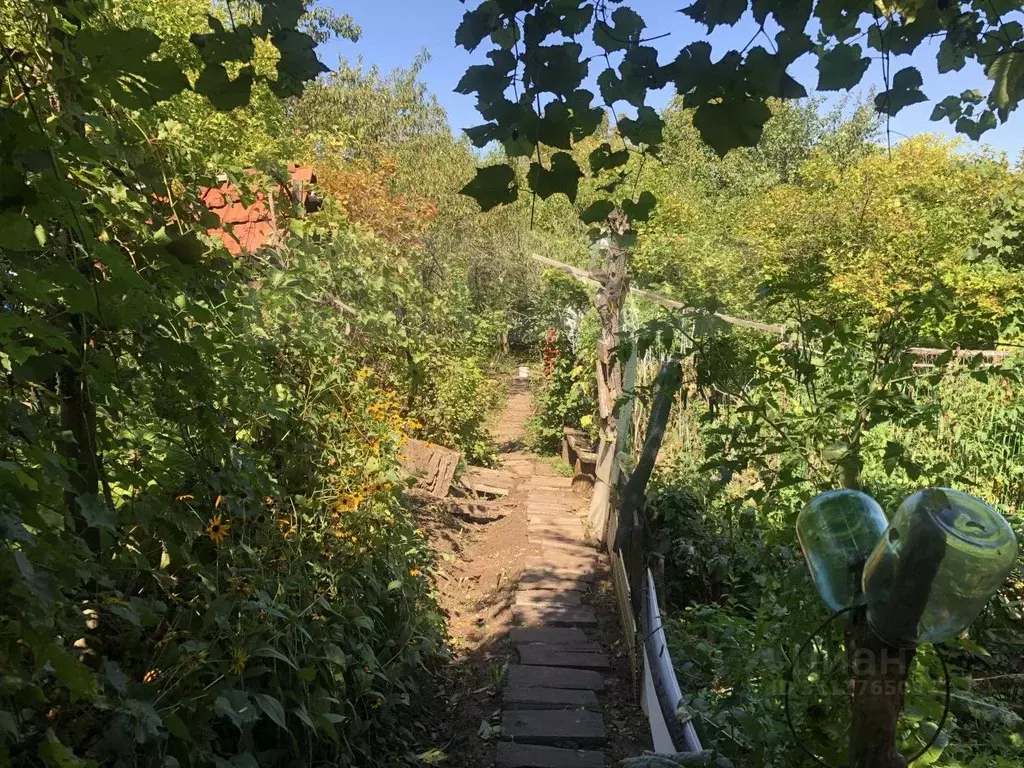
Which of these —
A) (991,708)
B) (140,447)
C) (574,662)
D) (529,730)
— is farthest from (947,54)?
(574,662)

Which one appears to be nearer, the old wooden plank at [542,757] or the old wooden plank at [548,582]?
the old wooden plank at [542,757]

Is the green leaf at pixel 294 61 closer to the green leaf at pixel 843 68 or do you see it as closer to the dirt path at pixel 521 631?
the green leaf at pixel 843 68

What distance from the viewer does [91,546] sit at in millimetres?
1868

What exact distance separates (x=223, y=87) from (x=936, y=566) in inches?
56.9

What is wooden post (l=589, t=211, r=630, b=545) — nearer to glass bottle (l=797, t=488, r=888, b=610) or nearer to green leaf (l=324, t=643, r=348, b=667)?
green leaf (l=324, t=643, r=348, b=667)

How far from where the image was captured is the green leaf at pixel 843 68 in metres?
1.46

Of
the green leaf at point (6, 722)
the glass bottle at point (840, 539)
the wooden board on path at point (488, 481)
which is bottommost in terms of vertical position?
the wooden board on path at point (488, 481)

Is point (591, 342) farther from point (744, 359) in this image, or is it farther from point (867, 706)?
point (867, 706)

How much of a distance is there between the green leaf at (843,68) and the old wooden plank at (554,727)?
10.0 ft

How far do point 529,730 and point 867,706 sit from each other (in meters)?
2.61

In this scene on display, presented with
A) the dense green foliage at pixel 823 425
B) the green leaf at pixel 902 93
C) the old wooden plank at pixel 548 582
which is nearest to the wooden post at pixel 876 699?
the dense green foliage at pixel 823 425

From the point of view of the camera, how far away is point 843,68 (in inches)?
57.7

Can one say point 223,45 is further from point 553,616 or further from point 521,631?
point 553,616

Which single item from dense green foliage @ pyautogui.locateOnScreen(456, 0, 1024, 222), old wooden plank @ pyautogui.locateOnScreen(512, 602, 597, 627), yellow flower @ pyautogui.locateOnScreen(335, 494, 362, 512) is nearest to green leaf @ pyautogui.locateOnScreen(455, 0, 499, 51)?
dense green foliage @ pyautogui.locateOnScreen(456, 0, 1024, 222)
